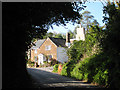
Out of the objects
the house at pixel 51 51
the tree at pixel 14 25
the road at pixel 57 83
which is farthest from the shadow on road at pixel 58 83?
the house at pixel 51 51

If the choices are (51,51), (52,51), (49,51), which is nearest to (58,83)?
(52,51)

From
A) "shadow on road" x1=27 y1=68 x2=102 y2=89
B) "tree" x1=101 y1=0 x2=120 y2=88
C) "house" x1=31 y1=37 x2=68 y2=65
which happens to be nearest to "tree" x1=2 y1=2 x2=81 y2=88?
"tree" x1=101 y1=0 x2=120 y2=88

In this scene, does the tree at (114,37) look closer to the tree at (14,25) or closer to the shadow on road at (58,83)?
the tree at (14,25)

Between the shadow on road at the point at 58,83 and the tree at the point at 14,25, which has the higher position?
the tree at the point at 14,25

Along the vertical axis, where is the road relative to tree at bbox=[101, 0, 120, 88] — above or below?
below

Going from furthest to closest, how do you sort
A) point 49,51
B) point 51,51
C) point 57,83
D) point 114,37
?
point 49,51 → point 51,51 → point 57,83 → point 114,37

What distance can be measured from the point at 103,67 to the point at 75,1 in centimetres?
568

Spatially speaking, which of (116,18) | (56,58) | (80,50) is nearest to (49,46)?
(56,58)

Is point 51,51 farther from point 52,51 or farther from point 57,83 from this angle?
point 57,83

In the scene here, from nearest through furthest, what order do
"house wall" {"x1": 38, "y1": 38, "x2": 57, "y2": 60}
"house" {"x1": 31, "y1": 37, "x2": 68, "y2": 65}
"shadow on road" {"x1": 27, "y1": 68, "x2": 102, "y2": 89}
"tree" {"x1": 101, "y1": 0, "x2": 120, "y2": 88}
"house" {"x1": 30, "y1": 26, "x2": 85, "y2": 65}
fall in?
"tree" {"x1": 101, "y1": 0, "x2": 120, "y2": 88}, "shadow on road" {"x1": 27, "y1": 68, "x2": 102, "y2": 89}, "house" {"x1": 30, "y1": 26, "x2": 85, "y2": 65}, "house" {"x1": 31, "y1": 37, "x2": 68, "y2": 65}, "house wall" {"x1": 38, "y1": 38, "x2": 57, "y2": 60}

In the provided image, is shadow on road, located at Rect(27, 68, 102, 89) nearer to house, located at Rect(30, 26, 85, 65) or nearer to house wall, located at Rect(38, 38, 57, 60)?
house, located at Rect(30, 26, 85, 65)

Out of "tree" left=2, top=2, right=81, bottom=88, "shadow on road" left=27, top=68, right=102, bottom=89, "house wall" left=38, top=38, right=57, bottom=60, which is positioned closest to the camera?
"tree" left=2, top=2, right=81, bottom=88

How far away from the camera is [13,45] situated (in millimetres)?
6012

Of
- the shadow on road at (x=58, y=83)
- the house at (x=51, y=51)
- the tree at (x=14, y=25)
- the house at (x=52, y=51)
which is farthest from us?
the house at (x=51, y=51)
